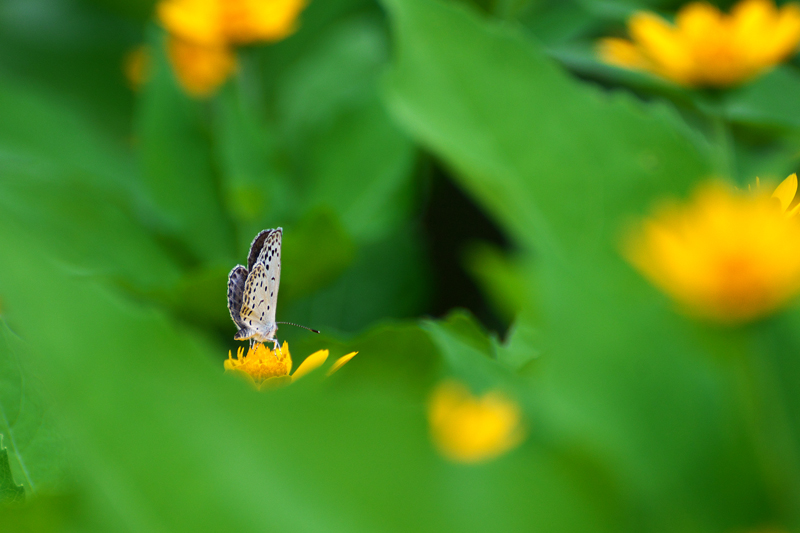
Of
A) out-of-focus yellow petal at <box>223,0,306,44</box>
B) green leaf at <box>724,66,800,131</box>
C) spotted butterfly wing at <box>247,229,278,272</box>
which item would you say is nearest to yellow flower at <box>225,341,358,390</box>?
spotted butterfly wing at <box>247,229,278,272</box>

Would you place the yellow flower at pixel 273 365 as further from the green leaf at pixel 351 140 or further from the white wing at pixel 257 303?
the green leaf at pixel 351 140

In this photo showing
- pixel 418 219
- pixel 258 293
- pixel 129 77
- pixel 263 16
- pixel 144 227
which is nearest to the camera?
pixel 258 293

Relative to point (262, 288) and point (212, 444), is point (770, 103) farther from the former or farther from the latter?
point (212, 444)

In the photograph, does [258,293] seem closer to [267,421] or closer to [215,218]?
[267,421]

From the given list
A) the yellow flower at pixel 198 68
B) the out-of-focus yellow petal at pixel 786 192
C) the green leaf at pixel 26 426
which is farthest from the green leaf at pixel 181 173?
the out-of-focus yellow petal at pixel 786 192

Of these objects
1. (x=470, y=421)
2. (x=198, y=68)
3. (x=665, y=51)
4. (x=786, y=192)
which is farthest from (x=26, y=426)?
(x=198, y=68)

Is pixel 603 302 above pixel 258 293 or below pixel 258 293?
below

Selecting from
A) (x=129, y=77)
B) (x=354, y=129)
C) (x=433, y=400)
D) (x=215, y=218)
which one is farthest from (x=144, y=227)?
(x=433, y=400)
